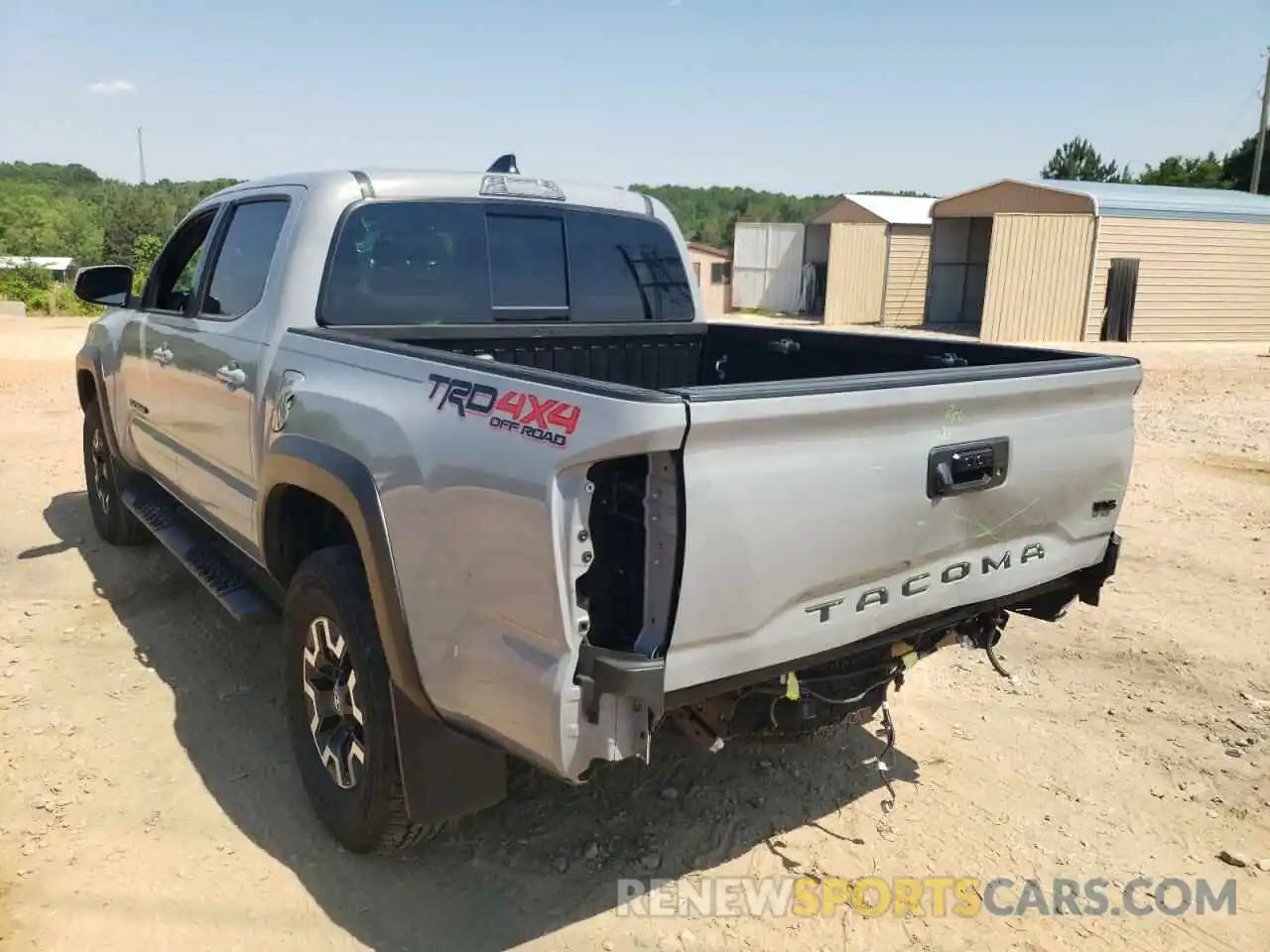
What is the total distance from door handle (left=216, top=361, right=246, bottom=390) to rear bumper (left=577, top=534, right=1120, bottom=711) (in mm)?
2147

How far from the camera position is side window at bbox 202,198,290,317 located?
3.84m

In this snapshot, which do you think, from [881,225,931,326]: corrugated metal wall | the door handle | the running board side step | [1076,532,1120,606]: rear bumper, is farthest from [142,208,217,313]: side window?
[881,225,931,326]: corrugated metal wall

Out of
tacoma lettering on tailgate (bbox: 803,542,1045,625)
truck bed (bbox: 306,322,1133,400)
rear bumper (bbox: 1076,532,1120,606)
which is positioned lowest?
rear bumper (bbox: 1076,532,1120,606)

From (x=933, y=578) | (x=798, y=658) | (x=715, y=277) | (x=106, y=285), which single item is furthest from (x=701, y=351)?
(x=715, y=277)

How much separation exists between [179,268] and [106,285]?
63cm

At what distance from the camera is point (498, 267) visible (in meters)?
4.13

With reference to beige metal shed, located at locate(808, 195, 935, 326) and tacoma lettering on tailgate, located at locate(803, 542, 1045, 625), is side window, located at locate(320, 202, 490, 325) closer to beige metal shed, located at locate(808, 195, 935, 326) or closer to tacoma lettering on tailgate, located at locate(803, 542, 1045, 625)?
tacoma lettering on tailgate, located at locate(803, 542, 1045, 625)

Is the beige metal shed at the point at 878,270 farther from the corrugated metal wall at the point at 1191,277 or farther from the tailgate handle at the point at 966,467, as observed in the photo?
the tailgate handle at the point at 966,467

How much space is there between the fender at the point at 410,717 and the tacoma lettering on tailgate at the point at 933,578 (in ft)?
3.12

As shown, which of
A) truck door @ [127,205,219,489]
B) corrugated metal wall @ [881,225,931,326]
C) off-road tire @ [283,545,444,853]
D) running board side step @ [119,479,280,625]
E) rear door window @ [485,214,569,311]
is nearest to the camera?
off-road tire @ [283,545,444,853]

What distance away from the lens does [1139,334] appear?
22.2 m

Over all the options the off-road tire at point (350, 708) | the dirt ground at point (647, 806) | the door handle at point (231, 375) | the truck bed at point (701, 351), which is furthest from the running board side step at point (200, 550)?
the truck bed at point (701, 351)

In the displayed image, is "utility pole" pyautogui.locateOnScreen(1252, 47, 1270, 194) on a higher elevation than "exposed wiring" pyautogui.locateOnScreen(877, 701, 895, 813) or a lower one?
higher

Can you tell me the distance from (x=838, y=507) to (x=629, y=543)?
0.52m
